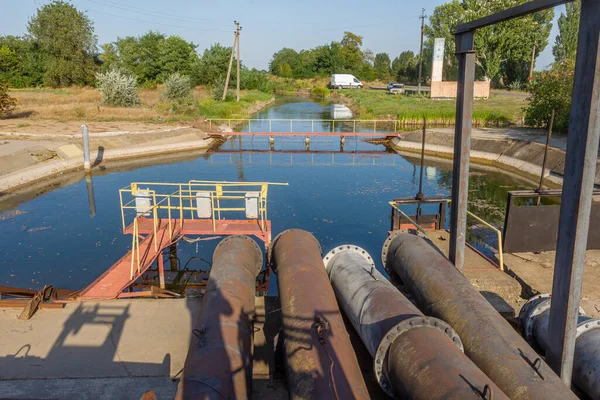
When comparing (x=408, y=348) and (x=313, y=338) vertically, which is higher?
(x=408, y=348)

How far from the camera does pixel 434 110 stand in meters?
46.2

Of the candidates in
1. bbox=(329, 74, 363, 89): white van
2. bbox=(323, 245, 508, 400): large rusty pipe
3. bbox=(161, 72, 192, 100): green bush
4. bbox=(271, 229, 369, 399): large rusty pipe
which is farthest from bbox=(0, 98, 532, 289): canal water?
bbox=(329, 74, 363, 89): white van

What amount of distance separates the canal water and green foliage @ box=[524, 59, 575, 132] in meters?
8.75

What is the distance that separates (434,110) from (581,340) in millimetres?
42134

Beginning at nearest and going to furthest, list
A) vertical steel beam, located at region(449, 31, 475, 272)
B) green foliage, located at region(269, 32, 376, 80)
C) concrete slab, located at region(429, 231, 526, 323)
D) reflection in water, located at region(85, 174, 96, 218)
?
vertical steel beam, located at region(449, 31, 475, 272), concrete slab, located at region(429, 231, 526, 323), reflection in water, located at region(85, 174, 96, 218), green foliage, located at region(269, 32, 376, 80)

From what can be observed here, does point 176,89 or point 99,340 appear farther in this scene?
point 176,89

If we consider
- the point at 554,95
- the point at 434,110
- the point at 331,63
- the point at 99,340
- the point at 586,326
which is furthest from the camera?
the point at 331,63

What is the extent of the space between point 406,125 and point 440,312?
37844mm

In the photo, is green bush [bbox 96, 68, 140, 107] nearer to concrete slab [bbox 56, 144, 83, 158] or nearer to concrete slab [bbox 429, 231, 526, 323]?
concrete slab [bbox 56, 144, 83, 158]

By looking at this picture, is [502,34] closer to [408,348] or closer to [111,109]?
[111,109]

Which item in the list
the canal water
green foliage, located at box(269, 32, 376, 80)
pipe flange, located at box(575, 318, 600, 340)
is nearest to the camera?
pipe flange, located at box(575, 318, 600, 340)

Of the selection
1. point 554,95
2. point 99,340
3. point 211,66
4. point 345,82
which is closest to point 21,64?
point 211,66

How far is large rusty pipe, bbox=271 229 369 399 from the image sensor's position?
18.0 feet

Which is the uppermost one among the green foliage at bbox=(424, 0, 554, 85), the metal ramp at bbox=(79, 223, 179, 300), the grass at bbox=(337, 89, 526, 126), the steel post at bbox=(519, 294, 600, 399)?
the green foliage at bbox=(424, 0, 554, 85)
